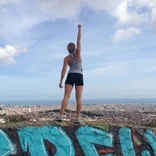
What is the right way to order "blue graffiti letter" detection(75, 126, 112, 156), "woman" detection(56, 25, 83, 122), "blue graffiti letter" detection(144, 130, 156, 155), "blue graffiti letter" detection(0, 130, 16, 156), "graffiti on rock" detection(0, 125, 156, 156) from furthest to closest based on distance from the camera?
"blue graffiti letter" detection(144, 130, 156, 155), "woman" detection(56, 25, 83, 122), "blue graffiti letter" detection(75, 126, 112, 156), "graffiti on rock" detection(0, 125, 156, 156), "blue graffiti letter" detection(0, 130, 16, 156)

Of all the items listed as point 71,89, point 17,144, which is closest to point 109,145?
point 71,89

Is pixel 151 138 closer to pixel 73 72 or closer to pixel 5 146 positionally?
pixel 73 72

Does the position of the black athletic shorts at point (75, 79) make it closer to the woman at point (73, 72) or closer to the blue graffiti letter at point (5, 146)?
the woman at point (73, 72)

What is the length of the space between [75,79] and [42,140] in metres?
1.57

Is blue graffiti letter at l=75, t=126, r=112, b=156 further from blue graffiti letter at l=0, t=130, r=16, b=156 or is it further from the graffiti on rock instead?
blue graffiti letter at l=0, t=130, r=16, b=156

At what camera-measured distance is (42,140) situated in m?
7.22

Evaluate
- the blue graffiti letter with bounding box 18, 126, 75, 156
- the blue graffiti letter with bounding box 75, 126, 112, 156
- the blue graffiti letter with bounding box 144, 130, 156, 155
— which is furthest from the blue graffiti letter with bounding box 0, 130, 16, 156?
the blue graffiti letter with bounding box 144, 130, 156, 155

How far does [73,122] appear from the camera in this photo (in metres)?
7.71

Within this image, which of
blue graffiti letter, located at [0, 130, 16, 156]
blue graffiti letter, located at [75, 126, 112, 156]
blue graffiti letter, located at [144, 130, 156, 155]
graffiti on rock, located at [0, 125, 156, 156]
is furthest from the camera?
blue graffiti letter, located at [144, 130, 156, 155]

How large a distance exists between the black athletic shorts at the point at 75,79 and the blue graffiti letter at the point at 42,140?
111 centimetres

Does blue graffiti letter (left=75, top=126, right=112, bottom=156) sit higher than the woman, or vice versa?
the woman

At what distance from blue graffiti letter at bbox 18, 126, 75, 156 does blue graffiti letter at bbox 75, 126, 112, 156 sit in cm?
29

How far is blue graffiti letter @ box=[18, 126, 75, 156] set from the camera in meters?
7.08

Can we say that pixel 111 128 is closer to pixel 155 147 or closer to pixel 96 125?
pixel 96 125
